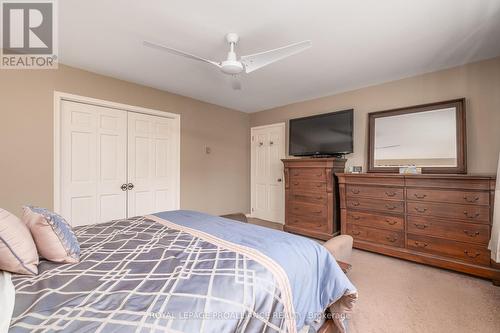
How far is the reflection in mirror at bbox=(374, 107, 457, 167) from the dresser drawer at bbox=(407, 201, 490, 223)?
1.96 feet

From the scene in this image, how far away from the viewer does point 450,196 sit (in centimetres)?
245

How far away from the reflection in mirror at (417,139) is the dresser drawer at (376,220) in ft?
2.58

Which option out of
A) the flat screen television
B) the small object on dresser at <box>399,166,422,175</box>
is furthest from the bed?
the flat screen television

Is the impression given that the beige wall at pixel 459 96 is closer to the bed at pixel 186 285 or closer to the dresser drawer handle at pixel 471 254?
the dresser drawer handle at pixel 471 254

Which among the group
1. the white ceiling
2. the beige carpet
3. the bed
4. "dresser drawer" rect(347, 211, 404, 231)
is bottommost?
the beige carpet

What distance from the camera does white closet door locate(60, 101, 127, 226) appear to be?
9.34ft

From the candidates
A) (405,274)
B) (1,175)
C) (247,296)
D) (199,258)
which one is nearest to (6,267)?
(199,258)

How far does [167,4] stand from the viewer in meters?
1.76

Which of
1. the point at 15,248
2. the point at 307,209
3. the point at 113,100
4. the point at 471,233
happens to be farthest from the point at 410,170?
the point at 113,100

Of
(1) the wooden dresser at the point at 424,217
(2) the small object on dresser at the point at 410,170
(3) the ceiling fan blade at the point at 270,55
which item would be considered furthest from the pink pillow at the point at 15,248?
(2) the small object on dresser at the point at 410,170

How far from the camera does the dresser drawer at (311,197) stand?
11.5ft

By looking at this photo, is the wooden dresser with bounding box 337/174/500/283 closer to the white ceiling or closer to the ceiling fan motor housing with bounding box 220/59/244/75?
the white ceiling

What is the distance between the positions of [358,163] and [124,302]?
355 centimetres

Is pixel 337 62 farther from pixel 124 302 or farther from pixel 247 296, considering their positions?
pixel 124 302
